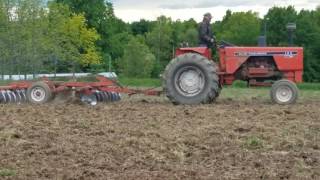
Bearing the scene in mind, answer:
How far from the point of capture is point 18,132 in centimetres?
1038

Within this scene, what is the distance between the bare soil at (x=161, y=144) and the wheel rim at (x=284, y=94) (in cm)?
216

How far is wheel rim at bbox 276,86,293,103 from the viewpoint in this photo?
633 inches

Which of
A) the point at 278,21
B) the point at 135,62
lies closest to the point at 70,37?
the point at 135,62

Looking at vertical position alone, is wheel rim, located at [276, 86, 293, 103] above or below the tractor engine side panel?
below

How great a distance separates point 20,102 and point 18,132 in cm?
693

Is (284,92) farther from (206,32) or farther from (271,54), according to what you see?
(206,32)

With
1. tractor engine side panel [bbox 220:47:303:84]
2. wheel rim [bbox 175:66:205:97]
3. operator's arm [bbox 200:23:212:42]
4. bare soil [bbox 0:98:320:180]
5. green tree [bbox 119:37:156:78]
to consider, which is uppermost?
operator's arm [bbox 200:23:212:42]

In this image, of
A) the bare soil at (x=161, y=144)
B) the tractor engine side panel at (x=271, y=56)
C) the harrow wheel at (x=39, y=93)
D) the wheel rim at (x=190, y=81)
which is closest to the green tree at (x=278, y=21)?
the tractor engine side panel at (x=271, y=56)

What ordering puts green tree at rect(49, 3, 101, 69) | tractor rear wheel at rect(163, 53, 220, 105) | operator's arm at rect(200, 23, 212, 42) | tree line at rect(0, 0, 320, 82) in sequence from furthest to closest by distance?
green tree at rect(49, 3, 101, 69)
tree line at rect(0, 0, 320, 82)
operator's arm at rect(200, 23, 212, 42)
tractor rear wheel at rect(163, 53, 220, 105)

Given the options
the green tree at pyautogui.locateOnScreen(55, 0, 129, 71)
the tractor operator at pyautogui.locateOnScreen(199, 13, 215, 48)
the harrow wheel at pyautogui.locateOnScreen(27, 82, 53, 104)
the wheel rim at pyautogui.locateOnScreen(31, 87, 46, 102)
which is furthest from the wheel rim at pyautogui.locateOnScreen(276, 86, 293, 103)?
the green tree at pyautogui.locateOnScreen(55, 0, 129, 71)

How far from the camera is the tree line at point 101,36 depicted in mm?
32781

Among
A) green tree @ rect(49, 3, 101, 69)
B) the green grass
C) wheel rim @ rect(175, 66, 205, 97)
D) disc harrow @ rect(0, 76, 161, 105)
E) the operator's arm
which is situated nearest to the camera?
the green grass

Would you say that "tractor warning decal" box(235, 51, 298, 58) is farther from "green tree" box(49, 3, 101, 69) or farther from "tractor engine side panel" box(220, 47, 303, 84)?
"green tree" box(49, 3, 101, 69)

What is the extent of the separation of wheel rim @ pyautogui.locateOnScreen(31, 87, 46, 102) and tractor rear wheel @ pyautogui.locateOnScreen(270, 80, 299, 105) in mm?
5139
